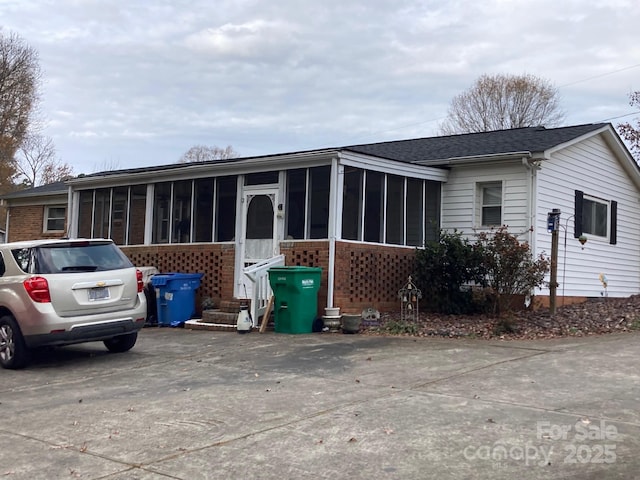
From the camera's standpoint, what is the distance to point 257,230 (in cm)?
1396

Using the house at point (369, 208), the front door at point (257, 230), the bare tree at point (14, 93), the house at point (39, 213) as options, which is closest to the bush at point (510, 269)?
the house at point (369, 208)

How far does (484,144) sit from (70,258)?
1027cm

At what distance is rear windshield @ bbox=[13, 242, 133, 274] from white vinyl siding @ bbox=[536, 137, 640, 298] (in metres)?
8.76

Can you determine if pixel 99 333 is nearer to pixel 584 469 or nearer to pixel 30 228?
pixel 584 469

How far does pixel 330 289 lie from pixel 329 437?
6.96 meters

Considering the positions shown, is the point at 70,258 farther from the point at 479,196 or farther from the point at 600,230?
the point at 600,230

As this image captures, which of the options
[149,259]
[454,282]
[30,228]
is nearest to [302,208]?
[454,282]

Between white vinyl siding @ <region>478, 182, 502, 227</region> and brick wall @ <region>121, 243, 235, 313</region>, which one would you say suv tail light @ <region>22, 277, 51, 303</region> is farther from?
white vinyl siding @ <region>478, 182, 502, 227</region>

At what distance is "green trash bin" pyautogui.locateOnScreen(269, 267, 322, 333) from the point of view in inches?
453

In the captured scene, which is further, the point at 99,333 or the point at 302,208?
the point at 302,208

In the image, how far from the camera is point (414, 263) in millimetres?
13289

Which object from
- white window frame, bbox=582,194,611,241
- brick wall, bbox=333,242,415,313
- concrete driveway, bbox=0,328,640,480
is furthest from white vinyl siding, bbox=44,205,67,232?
white window frame, bbox=582,194,611,241

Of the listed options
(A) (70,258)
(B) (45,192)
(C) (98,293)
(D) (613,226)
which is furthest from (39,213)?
(D) (613,226)

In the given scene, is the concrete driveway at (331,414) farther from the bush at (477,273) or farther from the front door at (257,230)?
the front door at (257,230)
